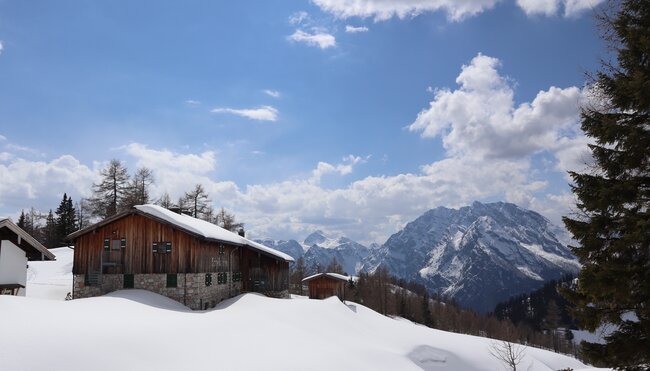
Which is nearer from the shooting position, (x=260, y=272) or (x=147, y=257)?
(x=147, y=257)

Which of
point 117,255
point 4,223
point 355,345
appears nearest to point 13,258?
point 4,223

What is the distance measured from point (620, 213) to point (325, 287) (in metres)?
47.2

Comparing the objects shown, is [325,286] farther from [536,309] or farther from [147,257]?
[536,309]

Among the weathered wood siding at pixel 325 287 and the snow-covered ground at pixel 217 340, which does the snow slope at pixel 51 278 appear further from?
the weathered wood siding at pixel 325 287

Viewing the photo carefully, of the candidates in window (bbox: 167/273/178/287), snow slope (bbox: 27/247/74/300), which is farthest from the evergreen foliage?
window (bbox: 167/273/178/287)

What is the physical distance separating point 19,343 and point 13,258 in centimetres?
1139

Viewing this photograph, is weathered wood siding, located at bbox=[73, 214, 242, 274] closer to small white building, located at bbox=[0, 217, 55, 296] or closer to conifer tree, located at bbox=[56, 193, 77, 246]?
small white building, located at bbox=[0, 217, 55, 296]

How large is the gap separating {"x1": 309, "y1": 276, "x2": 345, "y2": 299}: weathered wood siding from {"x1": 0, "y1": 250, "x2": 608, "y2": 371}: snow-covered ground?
22.8m

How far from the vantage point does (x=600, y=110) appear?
35.3 feet

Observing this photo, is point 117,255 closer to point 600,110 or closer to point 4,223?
point 4,223

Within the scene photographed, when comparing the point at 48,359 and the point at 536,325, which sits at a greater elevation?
the point at 48,359

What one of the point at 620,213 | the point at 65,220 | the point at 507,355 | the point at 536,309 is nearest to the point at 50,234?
the point at 65,220

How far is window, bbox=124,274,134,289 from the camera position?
30172 millimetres

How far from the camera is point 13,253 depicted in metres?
20.9
